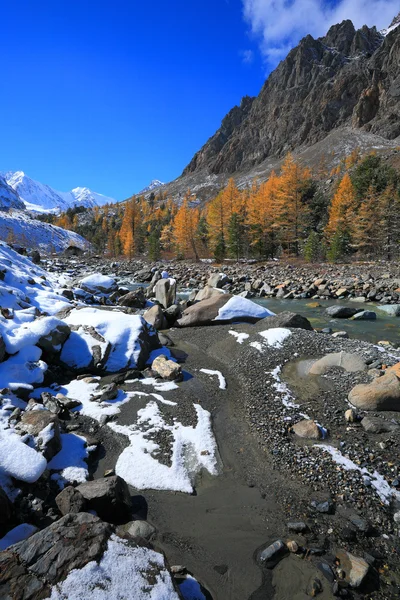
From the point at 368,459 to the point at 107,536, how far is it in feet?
17.8

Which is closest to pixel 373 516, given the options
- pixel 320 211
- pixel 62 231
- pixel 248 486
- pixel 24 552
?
pixel 248 486

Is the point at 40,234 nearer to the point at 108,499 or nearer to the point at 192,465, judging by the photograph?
the point at 192,465

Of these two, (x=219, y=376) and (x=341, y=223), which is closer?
(x=219, y=376)

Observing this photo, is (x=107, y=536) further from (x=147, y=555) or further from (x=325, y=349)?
(x=325, y=349)

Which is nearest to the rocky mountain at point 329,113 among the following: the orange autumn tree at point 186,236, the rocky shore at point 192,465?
the orange autumn tree at point 186,236

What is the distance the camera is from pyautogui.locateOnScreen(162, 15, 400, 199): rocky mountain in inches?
4845

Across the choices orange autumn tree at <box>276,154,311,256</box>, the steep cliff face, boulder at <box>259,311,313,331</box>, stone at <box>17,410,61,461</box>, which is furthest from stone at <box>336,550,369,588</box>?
the steep cliff face

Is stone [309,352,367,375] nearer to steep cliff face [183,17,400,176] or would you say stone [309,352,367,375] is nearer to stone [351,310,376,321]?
stone [351,310,376,321]

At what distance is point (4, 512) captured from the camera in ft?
15.0

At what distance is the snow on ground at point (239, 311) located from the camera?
1688cm

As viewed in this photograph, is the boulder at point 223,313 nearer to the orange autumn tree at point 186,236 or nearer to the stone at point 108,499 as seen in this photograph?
the stone at point 108,499

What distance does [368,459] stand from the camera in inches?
249

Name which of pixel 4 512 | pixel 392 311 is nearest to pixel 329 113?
pixel 392 311

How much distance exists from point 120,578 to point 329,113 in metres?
191
